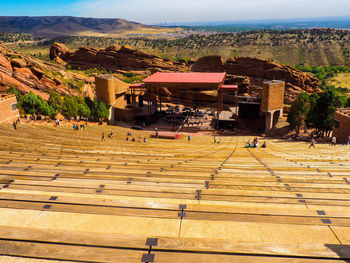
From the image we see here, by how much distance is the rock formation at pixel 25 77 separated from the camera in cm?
3706

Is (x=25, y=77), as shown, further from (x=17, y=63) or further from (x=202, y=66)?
(x=202, y=66)

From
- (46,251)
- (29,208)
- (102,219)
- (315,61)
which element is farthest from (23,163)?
(315,61)

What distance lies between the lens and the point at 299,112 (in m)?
32.0

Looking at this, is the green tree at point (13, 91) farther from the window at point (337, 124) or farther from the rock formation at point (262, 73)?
the window at point (337, 124)

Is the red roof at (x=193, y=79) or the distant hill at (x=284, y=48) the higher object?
the distant hill at (x=284, y=48)

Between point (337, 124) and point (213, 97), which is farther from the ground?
point (337, 124)

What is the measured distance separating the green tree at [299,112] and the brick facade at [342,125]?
17.5 ft

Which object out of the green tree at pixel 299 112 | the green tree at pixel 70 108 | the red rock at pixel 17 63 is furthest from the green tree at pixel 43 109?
the green tree at pixel 299 112

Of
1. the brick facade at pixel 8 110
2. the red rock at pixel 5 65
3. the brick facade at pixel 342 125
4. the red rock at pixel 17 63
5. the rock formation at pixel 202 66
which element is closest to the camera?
the brick facade at pixel 342 125

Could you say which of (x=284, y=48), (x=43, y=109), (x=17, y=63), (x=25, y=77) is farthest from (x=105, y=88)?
(x=284, y=48)

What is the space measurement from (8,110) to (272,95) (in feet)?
106

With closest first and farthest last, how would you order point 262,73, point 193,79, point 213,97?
point 193,79 < point 213,97 < point 262,73

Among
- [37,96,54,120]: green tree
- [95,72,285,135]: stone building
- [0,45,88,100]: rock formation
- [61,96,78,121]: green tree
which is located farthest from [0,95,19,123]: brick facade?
[95,72,285,135]: stone building

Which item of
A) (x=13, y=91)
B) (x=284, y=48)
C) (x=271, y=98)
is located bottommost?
(x=271, y=98)
